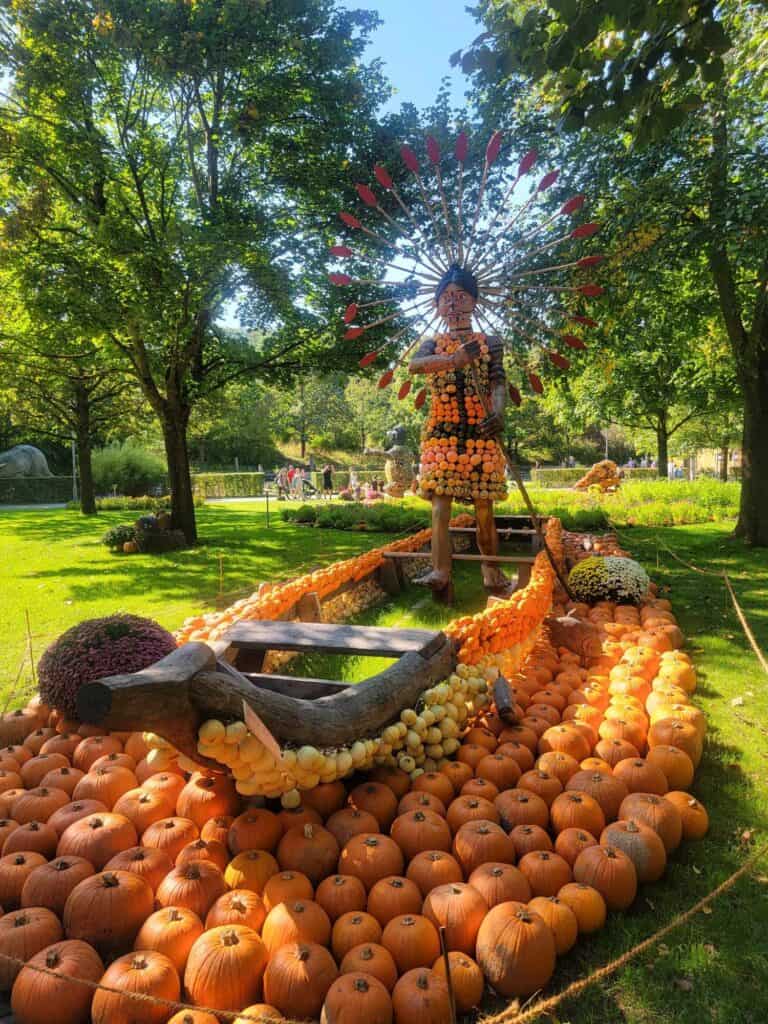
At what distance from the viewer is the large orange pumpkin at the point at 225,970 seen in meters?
1.65

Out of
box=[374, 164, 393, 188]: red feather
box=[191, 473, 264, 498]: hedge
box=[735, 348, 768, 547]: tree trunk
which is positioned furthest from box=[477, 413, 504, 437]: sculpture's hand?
box=[191, 473, 264, 498]: hedge

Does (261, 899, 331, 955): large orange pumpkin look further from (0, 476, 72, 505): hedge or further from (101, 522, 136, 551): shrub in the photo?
(0, 476, 72, 505): hedge

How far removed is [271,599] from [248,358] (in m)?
8.69

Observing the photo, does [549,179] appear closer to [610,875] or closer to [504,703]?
[504,703]

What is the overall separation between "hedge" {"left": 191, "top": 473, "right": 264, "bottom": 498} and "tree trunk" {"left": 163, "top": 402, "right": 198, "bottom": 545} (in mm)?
22008

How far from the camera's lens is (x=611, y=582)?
18.4ft

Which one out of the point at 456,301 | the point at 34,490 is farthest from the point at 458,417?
the point at 34,490

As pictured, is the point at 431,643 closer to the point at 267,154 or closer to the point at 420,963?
the point at 420,963

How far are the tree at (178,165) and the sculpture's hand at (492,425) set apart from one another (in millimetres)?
5413

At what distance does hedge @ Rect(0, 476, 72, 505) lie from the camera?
30344mm

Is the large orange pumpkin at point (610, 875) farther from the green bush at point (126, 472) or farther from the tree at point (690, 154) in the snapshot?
the green bush at point (126, 472)

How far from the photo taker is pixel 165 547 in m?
11.0

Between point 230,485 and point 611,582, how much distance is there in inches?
1263

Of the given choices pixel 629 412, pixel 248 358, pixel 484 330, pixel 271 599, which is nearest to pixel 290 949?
pixel 271 599
